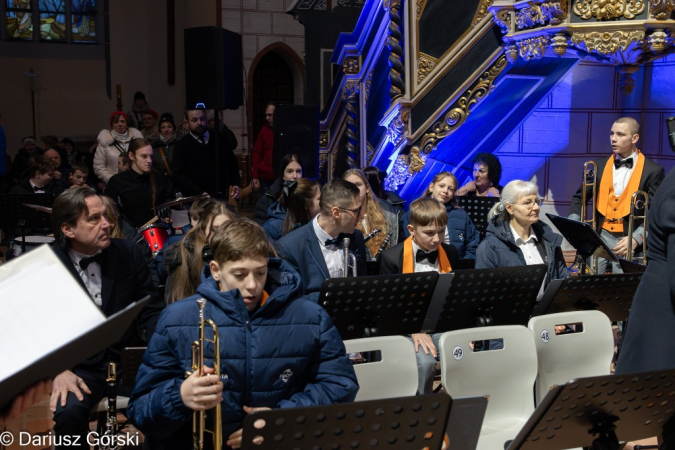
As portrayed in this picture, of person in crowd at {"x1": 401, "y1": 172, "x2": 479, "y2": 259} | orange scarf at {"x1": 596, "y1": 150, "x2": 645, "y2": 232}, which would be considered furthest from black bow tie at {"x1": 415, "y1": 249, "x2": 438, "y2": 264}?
orange scarf at {"x1": 596, "y1": 150, "x2": 645, "y2": 232}

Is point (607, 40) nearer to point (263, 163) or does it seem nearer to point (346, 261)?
point (346, 261)

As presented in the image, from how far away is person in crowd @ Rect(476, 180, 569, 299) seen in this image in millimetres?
4730

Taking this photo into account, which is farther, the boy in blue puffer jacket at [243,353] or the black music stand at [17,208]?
the black music stand at [17,208]

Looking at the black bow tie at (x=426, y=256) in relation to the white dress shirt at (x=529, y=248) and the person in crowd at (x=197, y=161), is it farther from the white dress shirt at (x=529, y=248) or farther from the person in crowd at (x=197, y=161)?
the person in crowd at (x=197, y=161)

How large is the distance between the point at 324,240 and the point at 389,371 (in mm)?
1313

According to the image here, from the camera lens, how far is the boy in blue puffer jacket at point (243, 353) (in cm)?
277

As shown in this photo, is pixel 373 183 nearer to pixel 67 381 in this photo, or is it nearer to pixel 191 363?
pixel 67 381

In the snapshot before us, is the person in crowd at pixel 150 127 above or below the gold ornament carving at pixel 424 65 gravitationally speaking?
below

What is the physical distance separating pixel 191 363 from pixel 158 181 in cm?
490

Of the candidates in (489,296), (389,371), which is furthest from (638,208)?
(389,371)

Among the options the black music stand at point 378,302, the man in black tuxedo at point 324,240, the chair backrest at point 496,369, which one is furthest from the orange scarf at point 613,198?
the chair backrest at point 496,369

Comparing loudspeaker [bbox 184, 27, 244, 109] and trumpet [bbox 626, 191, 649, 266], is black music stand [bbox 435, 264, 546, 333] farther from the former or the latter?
loudspeaker [bbox 184, 27, 244, 109]

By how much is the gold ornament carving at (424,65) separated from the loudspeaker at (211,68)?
2393 millimetres

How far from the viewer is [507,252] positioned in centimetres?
473
